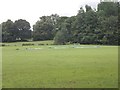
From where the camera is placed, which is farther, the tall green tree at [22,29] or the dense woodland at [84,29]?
the tall green tree at [22,29]

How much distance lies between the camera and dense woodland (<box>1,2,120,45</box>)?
199 ft

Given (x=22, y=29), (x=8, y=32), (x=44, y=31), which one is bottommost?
(x=8, y=32)

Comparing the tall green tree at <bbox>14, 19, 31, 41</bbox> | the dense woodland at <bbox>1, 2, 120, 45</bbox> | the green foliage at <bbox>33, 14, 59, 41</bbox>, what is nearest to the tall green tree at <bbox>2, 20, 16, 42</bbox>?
the dense woodland at <bbox>1, 2, 120, 45</bbox>

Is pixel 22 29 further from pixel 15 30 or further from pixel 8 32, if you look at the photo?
pixel 8 32

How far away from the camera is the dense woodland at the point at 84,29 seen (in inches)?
2393

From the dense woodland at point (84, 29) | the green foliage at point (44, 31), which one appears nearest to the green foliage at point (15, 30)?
the dense woodland at point (84, 29)

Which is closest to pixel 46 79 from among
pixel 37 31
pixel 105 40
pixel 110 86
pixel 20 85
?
pixel 20 85

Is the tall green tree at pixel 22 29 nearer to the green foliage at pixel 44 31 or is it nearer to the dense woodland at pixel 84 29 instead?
the dense woodland at pixel 84 29

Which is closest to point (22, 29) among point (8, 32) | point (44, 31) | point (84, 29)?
point (8, 32)

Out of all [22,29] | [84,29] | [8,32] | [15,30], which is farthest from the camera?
[22,29]

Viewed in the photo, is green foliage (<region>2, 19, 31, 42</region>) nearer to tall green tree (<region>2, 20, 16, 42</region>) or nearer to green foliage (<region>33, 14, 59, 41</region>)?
tall green tree (<region>2, 20, 16, 42</region>)

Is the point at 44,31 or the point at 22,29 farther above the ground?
the point at 22,29

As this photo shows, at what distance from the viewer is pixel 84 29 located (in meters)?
66.2

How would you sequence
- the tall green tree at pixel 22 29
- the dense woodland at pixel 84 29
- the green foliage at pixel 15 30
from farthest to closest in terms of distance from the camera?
the tall green tree at pixel 22 29, the green foliage at pixel 15 30, the dense woodland at pixel 84 29
